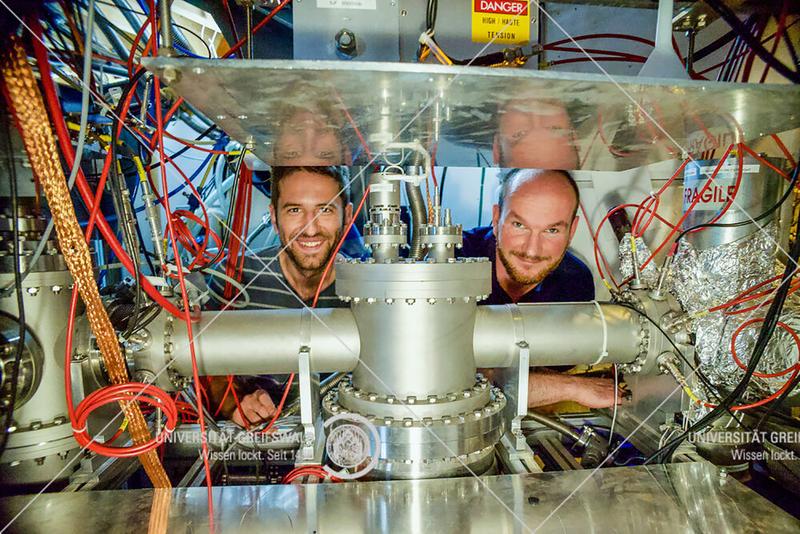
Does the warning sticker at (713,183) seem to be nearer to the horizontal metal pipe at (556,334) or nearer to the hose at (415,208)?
the horizontal metal pipe at (556,334)

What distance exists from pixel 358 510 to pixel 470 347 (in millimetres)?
354

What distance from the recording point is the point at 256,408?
132cm

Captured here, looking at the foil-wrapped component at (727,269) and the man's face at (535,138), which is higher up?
the man's face at (535,138)

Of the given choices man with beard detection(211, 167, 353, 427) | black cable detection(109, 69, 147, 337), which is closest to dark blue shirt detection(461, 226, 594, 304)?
man with beard detection(211, 167, 353, 427)

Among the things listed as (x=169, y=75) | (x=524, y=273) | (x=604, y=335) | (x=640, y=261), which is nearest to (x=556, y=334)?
(x=604, y=335)

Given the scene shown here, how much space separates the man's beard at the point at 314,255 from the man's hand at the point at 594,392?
960 mm

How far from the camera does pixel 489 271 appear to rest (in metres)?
0.83

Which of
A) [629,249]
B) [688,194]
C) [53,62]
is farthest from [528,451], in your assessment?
[53,62]

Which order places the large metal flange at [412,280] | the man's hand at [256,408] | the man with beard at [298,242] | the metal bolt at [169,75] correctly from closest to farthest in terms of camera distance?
the metal bolt at [169,75]
the large metal flange at [412,280]
the man's hand at [256,408]
the man with beard at [298,242]

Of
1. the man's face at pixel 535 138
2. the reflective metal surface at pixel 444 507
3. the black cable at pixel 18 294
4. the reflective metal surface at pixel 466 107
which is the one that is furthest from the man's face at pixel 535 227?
the black cable at pixel 18 294

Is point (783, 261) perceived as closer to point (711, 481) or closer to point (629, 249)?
point (629, 249)

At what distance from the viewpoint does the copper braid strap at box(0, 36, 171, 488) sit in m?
0.59

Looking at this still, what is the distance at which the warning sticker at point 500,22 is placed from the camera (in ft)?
2.84

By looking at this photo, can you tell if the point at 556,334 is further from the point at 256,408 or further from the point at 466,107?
the point at 256,408
